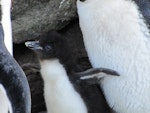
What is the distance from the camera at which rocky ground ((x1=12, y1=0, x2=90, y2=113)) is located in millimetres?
2652

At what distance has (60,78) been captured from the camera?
2408 mm

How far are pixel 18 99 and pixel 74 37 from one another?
0.98 metres

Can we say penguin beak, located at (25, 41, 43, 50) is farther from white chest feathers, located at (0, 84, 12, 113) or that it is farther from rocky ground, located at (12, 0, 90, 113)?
white chest feathers, located at (0, 84, 12, 113)

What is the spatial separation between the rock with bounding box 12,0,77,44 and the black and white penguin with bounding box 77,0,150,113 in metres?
0.29

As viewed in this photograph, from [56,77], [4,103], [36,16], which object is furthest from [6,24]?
[36,16]

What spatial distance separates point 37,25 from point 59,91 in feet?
1.20

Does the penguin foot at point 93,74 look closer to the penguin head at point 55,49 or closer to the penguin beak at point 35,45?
the penguin head at point 55,49

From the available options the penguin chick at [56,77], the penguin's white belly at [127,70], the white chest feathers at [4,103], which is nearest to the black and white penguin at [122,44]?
the penguin's white belly at [127,70]

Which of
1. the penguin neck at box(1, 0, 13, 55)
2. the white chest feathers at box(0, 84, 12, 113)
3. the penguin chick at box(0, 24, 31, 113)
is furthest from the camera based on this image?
the penguin neck at box(1, 0, 13, 55)

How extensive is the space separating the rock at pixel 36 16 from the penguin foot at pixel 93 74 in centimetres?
33

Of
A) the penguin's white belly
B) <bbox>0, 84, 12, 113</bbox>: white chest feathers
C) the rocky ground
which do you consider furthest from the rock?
<bbox>0, 84, 12, 113</bbox>: white chest feathers

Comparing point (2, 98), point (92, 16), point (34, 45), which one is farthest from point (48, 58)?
point (2, 98)

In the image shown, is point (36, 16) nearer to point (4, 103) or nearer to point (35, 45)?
point (35, 45)

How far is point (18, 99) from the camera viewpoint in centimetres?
184
